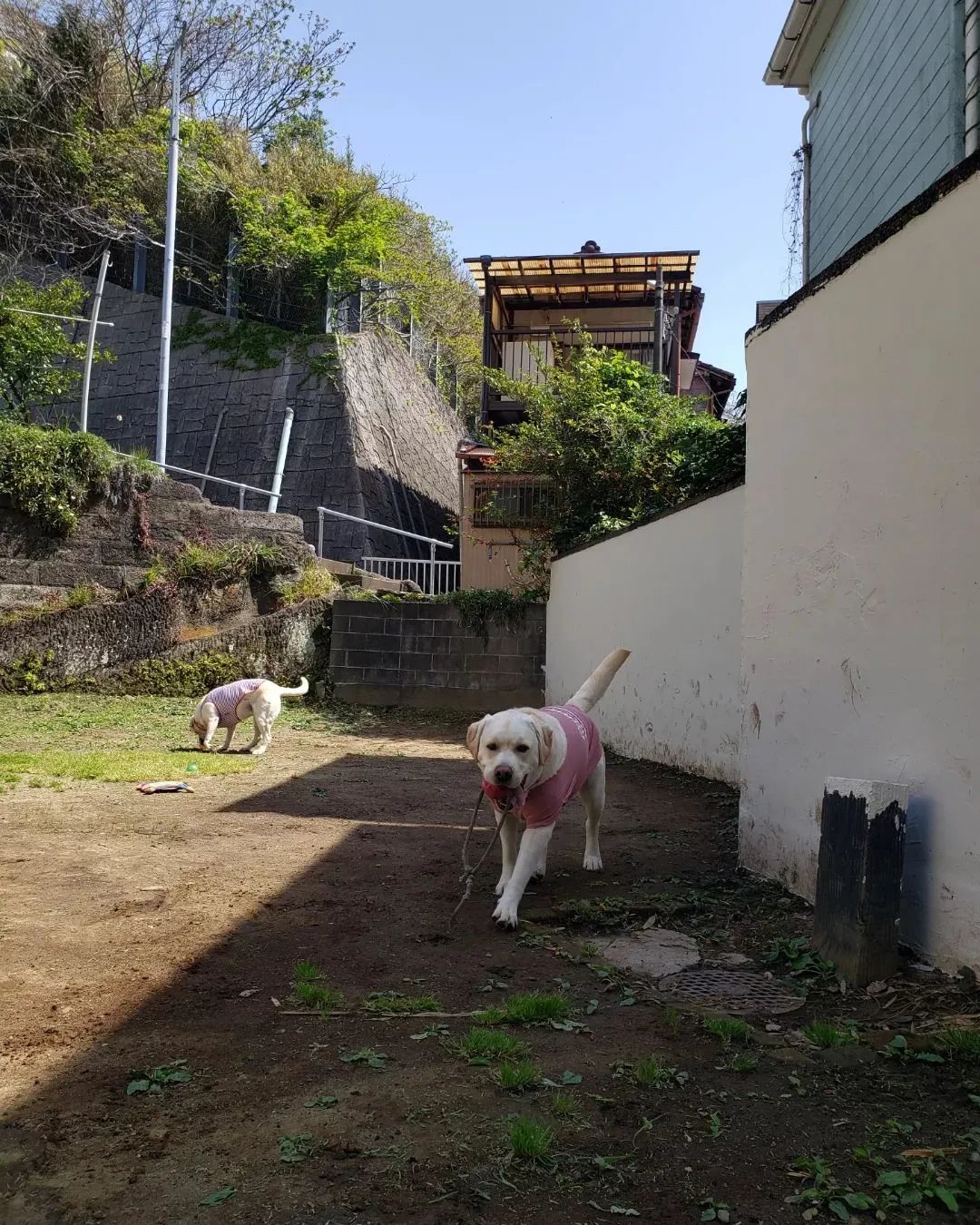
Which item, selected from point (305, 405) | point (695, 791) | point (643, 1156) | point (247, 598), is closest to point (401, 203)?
point (305, 405)

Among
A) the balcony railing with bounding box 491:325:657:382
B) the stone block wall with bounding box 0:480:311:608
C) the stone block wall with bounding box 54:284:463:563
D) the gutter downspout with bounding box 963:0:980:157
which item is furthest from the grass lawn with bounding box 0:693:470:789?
the balcony railing with bounding box 491:325:657:382

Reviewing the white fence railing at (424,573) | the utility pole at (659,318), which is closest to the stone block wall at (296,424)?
the white fence railing at (424,573)

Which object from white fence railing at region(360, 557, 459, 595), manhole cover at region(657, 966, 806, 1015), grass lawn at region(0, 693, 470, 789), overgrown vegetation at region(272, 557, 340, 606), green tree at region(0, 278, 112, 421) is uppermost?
green tree at region(0, 278, 112, 421)

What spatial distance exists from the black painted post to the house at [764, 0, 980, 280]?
166 inches

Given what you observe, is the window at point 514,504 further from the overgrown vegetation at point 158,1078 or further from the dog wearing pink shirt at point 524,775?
the overgrown vegetation at point 158,1078

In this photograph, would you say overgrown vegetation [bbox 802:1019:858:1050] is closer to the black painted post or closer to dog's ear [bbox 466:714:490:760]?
the black painted post

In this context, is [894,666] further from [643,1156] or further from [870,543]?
[643,1156]

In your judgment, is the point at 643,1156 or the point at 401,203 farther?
the point at 401,203

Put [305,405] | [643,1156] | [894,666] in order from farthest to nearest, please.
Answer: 1. [305,405]
2. [894,666]
3. [643,1156]

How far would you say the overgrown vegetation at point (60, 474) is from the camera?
14.4m

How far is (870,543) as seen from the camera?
3861 millimetres

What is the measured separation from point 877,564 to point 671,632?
498 centimetres

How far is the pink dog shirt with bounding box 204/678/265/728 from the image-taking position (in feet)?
30.6

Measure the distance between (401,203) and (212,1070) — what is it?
28.2 metres
